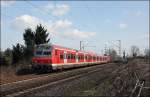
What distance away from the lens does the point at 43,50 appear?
31859mm

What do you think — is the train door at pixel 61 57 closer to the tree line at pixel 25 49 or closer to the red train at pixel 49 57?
the red train at pixel 49 57

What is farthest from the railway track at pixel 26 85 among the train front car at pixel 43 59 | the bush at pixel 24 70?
the bush at pixel 24 70

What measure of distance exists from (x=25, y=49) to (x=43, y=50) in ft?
62.0

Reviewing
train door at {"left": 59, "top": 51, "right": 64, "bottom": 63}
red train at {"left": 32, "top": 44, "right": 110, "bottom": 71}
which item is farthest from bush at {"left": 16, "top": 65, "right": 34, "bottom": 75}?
train door at {"left": 59, "top": 51, "right": 64, "bottom": 63}

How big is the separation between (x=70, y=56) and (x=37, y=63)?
712 centimetres

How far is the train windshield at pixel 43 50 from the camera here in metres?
31.4

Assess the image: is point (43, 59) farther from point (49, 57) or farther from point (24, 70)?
point (24, 70)

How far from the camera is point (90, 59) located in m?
56.5

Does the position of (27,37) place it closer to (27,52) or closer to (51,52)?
(27,52)

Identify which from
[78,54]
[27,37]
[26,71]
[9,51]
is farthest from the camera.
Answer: [27,37]

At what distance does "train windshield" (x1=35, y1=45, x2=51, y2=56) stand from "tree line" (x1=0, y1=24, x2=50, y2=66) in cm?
1171

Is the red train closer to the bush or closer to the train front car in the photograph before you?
the train front car

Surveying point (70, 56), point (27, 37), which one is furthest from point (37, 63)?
point (27, 37)

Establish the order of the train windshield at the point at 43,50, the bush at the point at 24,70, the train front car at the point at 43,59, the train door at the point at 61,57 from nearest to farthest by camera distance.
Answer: the train front car at the point at 43,59
the train windshield at the point at 43,50
the train door at the point at 61,57
the bush at the point at 24,70
